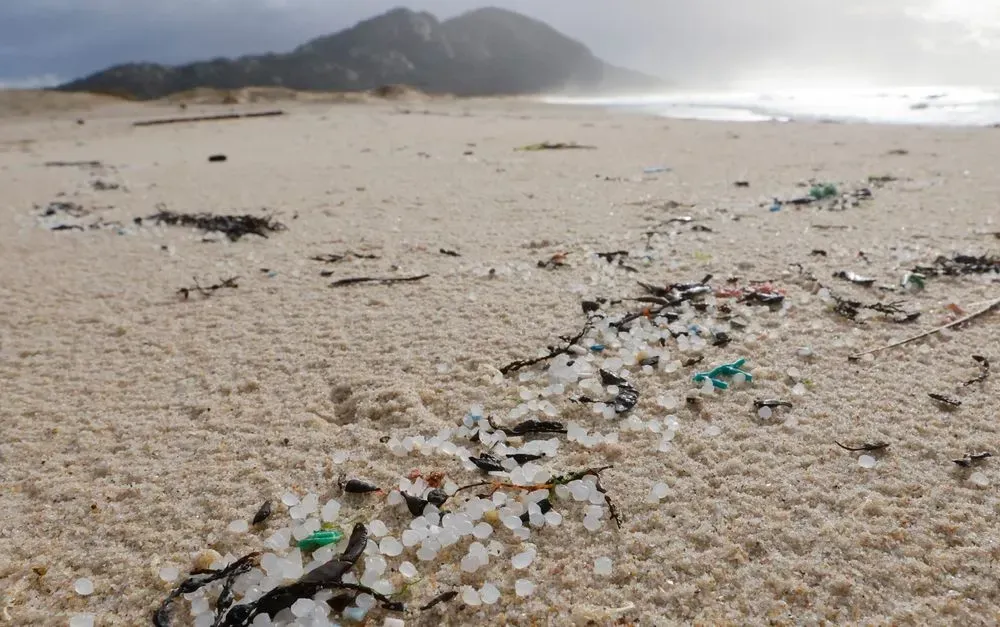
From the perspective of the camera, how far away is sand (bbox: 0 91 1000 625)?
4.00 feet

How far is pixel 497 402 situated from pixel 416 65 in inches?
2128

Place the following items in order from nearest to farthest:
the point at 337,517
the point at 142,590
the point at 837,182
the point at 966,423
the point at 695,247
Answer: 1. the point at 142,590
2. the point at 337,517
3. the point at 966,423
4. the point at 695,247
5. the point at 837,182

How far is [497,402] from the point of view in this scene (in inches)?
71.0

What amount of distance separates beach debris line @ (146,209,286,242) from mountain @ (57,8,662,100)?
38163 millimetres

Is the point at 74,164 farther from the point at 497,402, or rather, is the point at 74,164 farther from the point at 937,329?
the point at 937,329

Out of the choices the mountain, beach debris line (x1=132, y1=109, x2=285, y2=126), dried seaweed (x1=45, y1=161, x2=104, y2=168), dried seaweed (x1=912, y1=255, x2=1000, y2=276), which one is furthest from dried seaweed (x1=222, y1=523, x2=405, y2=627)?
the mountain

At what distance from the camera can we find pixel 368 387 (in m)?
1.91

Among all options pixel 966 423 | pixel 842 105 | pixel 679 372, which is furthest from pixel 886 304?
pixel 842 105

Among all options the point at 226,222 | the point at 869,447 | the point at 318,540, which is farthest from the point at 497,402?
the point at 226,222

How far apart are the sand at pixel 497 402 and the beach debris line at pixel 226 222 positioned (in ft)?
0.47

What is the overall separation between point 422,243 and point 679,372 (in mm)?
1749

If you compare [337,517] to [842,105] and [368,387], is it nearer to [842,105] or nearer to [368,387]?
[368,387]

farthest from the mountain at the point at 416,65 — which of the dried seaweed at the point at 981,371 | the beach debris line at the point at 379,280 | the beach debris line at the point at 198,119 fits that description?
the dried seaweed at the point at 981,371

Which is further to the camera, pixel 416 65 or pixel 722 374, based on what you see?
pixel 416 65
